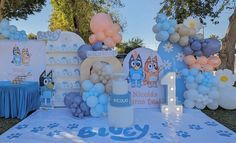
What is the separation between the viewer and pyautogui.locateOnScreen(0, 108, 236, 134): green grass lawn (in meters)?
4.56

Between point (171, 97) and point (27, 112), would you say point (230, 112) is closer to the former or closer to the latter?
point (171, 97)

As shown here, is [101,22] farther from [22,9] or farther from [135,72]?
[22,9]

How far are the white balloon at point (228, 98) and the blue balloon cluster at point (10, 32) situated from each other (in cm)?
399

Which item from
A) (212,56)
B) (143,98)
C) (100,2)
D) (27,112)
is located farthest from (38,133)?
(100,2)

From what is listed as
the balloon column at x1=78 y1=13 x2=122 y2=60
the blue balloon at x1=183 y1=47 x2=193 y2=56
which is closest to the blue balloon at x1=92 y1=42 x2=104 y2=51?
the balloon column at x1=78 y1=13 x2=122 y2=60

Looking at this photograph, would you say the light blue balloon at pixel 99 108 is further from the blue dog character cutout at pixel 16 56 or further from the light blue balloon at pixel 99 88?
the blue dog character cutout at pixel 16 56

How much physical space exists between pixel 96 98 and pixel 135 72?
103cm

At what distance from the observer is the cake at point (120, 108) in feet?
14.0

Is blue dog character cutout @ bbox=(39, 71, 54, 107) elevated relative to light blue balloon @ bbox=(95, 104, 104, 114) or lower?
elevated

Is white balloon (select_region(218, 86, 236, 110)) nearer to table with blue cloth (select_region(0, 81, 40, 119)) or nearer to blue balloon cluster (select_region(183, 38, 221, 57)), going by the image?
blue balloon cluster (select_region(183, 38, 221, 57))

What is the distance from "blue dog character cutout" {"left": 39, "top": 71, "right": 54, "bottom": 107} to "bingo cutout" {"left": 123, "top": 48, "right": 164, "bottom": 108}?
4.76 ft

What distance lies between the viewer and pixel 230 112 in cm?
548

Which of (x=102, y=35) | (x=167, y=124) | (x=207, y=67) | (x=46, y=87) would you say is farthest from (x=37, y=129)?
(x=207, y=67)

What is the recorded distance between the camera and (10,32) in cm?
548
